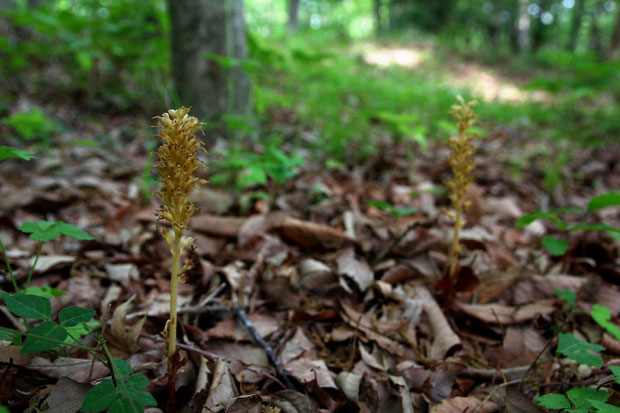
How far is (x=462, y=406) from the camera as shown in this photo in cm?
118

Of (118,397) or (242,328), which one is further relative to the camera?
(242,328)

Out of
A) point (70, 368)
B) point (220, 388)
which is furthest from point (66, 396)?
point (220, 388)

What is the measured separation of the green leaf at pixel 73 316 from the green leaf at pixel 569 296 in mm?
1665

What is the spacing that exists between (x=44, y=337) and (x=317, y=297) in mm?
1026

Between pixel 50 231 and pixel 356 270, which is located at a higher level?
pixel 50 231

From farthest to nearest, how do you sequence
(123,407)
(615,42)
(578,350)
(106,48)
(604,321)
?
(615,42) < (106,48) < (604,321) < (578,350) < (123,407)

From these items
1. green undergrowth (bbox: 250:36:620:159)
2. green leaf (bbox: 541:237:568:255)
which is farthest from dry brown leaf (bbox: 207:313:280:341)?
green undergrowth (bbox: 250:36:620:159)

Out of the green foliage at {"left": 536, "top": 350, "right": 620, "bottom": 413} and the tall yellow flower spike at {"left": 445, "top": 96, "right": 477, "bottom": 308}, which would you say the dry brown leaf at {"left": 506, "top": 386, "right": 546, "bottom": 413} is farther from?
the tall yellow flower spike at {"left": 445, "top": 96, "right": 477, "bottom": 308}

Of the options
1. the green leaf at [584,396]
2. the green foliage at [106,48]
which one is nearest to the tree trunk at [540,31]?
the green foliage at [106,48]

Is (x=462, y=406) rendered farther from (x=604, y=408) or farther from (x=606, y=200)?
(x=606, y=200)

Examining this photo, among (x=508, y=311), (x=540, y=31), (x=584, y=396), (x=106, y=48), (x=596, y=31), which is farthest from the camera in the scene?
(x=596, y=31)

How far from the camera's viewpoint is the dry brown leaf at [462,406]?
1.16m

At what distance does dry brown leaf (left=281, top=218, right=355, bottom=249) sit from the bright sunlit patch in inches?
501

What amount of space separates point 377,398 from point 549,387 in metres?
0.61
